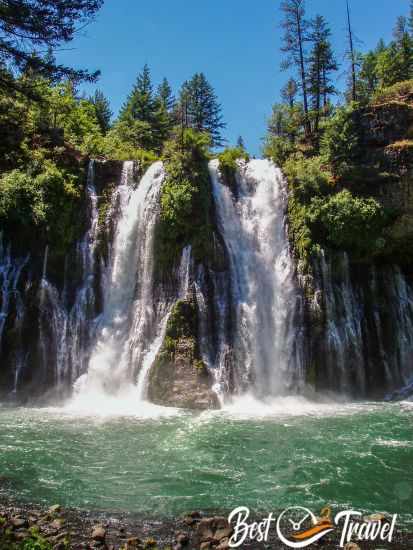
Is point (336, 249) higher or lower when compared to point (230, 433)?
higher

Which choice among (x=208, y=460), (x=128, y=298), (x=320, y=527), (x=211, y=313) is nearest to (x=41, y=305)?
(x=128, y=298)

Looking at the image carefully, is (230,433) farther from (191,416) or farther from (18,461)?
(18,461)

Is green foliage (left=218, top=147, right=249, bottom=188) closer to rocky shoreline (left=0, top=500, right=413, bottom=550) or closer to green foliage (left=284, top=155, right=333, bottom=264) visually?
green foliage (left=284, top=155, right=333, bottom=264)

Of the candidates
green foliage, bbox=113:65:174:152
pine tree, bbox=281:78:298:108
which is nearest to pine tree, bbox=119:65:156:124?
green foliage, bbox=113:65:174:152

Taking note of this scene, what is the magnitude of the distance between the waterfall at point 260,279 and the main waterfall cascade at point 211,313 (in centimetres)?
6

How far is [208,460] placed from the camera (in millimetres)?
11195

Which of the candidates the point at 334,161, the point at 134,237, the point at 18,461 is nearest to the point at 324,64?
the point at 334,161

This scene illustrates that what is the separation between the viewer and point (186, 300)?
1938 centimetres

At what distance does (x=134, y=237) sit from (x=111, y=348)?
17.7 feet

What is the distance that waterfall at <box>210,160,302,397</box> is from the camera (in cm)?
1939

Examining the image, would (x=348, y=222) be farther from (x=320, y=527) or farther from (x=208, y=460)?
(x=320, y=527)

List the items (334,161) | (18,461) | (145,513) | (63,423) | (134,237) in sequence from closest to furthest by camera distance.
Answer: (145,513)
(18,461)
(63,423)
(134,237)
(334,161)

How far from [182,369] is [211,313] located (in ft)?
9.57

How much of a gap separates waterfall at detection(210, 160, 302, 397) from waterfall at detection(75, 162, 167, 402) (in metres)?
3.51
